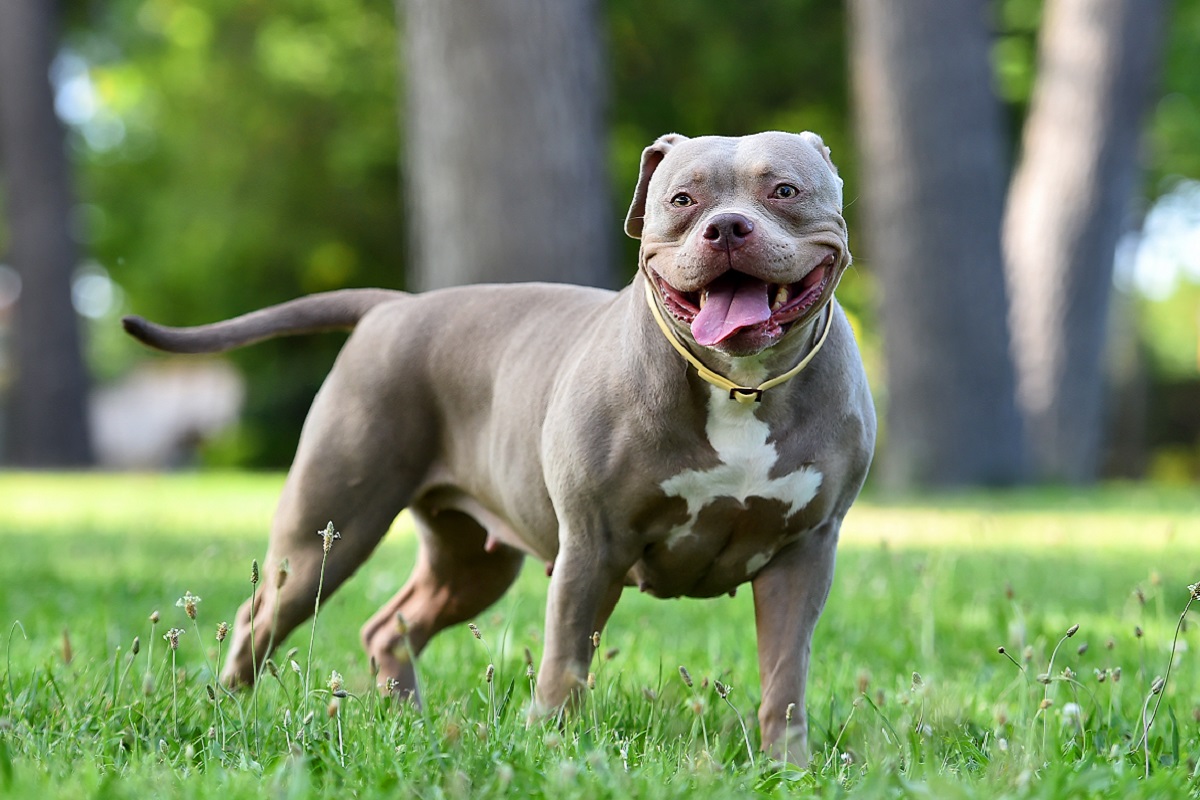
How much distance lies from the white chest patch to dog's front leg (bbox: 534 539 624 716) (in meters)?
0.26

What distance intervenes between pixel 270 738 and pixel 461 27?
20.2ft

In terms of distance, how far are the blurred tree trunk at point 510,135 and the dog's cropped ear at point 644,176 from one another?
200 inches

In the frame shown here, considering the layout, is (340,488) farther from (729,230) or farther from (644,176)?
(729,230)

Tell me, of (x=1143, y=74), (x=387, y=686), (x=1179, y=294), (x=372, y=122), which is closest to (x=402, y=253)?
(x=372, y=122)

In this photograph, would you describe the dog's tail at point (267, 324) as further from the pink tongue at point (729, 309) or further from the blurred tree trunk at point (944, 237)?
the blurred tree trunk at point (944, 237)

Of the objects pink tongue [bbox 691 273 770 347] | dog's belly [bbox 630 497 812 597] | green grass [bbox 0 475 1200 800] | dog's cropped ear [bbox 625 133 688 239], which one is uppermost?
dog's cropped ear [bbox 625 133 688 239]

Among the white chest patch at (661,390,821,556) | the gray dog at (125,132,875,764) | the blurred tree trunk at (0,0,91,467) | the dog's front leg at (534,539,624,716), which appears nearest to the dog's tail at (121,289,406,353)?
the gray dog at (125,132,875,764)

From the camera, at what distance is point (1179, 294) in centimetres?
4697

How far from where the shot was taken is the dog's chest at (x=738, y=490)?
310 centimetres

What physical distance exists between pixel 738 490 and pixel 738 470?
5 cm

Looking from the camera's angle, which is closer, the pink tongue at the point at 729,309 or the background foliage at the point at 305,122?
the pink tongue at the point at 729,309

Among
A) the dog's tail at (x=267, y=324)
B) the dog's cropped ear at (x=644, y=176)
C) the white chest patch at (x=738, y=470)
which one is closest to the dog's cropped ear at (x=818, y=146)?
the dog's cropped ear at (x=644, y=176)

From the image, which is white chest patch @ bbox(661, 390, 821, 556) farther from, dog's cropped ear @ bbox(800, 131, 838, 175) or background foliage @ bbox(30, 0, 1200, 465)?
background foliage @ bbox(30, 0, 1200, 465)

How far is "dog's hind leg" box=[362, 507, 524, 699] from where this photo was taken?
4.32 metres
